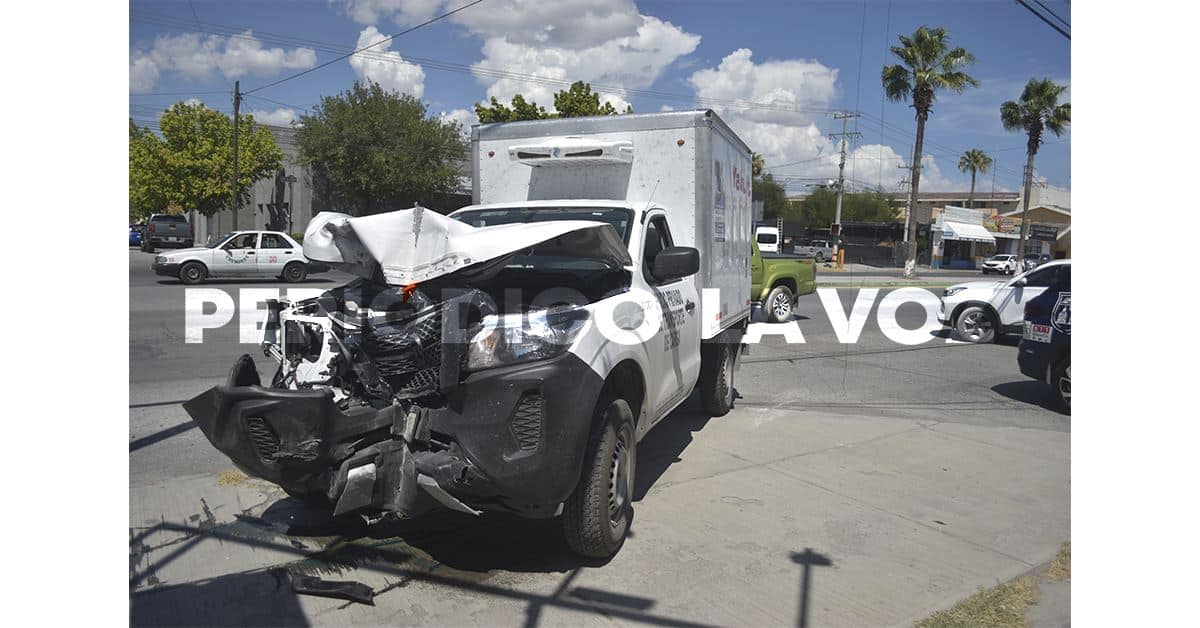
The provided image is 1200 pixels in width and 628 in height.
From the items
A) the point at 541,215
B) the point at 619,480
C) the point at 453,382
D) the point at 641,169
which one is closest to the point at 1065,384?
the point at 641,169

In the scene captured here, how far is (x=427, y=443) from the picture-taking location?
3.79 meters

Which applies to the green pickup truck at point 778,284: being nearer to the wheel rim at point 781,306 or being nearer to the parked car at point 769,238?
the wheel rim at point 781,306

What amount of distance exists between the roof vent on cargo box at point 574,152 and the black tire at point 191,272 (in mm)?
A: 17076

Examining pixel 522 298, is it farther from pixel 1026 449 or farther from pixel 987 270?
pixel 987 270

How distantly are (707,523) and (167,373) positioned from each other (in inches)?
271

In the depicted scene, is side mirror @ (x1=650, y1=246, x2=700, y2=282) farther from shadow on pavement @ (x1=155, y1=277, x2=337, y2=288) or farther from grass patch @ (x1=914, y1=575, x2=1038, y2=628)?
shadow on pavement @ (x1=155, y1=277, x2=337, y2=288)

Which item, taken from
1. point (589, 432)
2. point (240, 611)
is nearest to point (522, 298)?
point (589, 432)

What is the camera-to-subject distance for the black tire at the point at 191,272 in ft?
70.2

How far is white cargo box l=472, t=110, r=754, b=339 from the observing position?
705 cm

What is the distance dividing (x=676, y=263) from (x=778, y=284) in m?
11.5

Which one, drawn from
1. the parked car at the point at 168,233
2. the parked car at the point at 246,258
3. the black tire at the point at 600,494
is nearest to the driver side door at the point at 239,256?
the parked car at the point at 246,258

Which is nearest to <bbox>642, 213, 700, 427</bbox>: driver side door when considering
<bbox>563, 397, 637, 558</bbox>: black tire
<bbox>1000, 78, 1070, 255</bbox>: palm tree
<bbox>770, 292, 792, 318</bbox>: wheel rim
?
<bbox>563, 397, 637, 558</bbox>: black tire

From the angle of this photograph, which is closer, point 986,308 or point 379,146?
point 986,308

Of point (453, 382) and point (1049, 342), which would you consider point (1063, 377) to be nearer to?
point (1049, 342)
